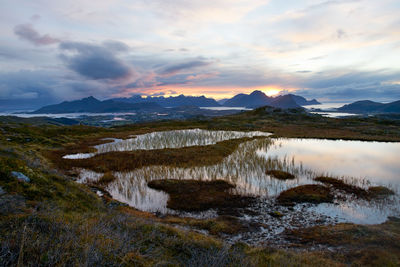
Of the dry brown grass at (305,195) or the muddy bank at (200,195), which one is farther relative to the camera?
the dry brown grass at (305,195)


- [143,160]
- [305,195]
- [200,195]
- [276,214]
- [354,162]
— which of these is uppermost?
[354,162]

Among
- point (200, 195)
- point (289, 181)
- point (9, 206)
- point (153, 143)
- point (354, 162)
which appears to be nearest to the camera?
point (9, 206)

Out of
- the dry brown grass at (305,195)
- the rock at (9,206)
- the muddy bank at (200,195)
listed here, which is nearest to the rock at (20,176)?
the rock at (9,206)

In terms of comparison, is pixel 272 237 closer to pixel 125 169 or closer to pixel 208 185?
pixel 208 185

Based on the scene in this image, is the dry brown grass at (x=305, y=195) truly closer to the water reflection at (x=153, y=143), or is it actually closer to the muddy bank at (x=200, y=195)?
the muddy bank at (x=200, y=195)

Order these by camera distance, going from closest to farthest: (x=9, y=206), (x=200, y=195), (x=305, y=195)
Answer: (x=9, y=206) → (x=305, y=195) → (x=200, y=195)

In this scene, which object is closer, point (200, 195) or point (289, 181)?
point (200, 195)

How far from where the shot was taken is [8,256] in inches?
183

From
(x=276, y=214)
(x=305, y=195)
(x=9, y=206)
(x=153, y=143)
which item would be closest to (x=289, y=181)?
(x=305, y=195)

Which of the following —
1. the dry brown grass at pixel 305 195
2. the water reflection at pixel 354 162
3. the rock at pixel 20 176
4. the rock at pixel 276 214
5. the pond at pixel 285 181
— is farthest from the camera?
the water reflection at pixel 354 162

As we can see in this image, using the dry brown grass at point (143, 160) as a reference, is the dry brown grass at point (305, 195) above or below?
below

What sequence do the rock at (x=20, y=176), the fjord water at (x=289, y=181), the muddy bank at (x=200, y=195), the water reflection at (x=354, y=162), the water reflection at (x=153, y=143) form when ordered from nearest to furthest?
the rock at (x=20, y=176)
the fjord water at (x=289, y=181)
the muddy bank at (x=200, y=195)
the water reflection at (x=354, y=162)
the water reflection at (x=153, y=143)

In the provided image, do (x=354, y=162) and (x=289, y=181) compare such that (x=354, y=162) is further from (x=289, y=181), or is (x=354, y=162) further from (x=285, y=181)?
(x=285, y=181)

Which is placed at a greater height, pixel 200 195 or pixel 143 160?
pixel 143 160
